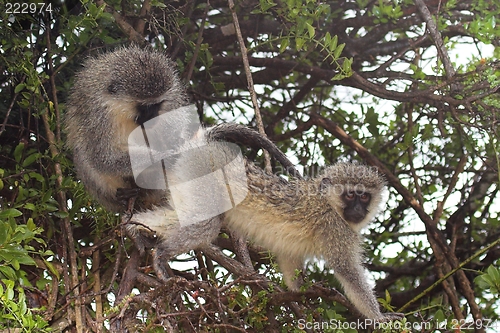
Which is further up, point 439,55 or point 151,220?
point 439,55

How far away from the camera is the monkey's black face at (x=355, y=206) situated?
3900 mm

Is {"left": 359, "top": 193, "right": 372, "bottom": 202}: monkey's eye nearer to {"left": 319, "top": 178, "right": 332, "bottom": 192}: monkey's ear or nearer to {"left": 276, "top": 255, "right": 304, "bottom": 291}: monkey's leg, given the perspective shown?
{"left": 319, "top": 178, "right": 332, "bottom": 192}: monkey's ear

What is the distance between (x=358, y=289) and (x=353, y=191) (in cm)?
63

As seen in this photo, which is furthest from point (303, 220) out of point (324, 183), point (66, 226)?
point (66, 226)

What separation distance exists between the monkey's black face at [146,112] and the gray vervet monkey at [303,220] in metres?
0.39

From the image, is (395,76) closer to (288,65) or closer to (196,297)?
(288,65)

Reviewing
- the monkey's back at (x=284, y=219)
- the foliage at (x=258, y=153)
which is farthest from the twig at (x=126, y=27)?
the monkey's back at (x=284, y=219)

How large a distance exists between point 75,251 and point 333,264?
→ 153 centimetres

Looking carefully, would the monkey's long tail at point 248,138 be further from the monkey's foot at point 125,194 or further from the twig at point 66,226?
the twig at point 66,226

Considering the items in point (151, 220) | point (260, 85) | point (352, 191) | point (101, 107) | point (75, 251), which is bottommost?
point (75, 251)

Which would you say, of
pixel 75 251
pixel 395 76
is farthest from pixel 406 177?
pixel 75 251

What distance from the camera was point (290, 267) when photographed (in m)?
4.03

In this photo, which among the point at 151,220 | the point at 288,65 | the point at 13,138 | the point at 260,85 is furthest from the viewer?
→ the point at 260,85

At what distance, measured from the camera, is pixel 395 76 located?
4.52m
